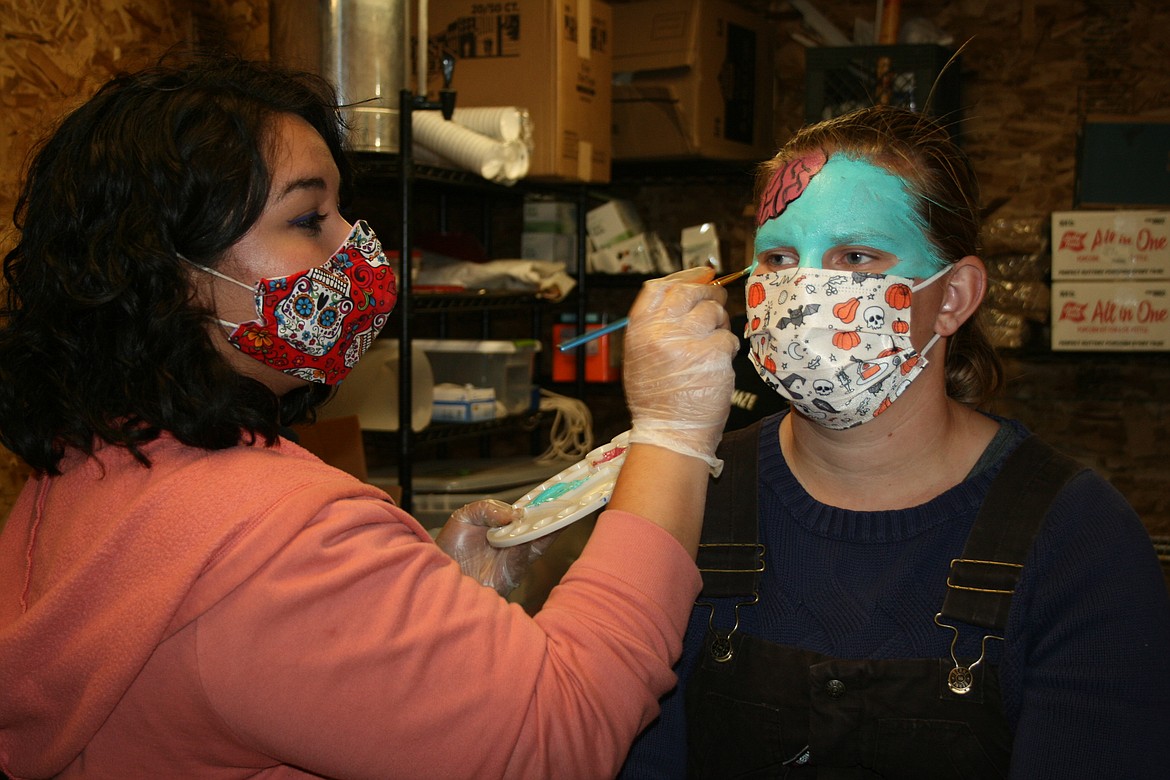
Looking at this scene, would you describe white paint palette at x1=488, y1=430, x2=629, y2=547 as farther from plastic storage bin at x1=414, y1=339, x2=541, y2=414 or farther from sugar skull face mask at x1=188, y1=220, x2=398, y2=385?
plastic storage bin at x1=414, y1=339, x2=541, y2=414

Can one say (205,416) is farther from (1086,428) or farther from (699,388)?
(1086,428)

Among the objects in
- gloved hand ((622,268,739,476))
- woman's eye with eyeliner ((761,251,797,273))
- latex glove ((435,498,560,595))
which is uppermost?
woman's eye with eyeliner ((761,251,797,273))

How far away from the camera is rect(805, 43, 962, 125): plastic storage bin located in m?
3.17

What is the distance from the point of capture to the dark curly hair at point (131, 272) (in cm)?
103

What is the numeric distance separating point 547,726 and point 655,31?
3376 mm

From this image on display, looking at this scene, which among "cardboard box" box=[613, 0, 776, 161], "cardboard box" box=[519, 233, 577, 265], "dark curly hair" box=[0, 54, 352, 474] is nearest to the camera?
"dark curly hair" box=[0, 54, 352, 474]

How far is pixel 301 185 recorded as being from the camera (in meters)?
1.15

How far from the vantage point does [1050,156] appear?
12.9 ft

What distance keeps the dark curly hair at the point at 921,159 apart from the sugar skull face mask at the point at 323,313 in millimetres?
657

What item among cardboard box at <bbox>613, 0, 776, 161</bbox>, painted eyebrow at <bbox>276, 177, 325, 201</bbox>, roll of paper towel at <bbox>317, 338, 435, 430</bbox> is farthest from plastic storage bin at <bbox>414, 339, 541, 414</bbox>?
painted eyebrow at <bbox>276, 177, 325, 201</bbox>

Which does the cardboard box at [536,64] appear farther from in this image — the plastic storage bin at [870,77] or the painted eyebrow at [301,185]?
the painted eyebrow at [301,185]

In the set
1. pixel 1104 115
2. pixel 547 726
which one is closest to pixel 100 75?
pixel 547 726

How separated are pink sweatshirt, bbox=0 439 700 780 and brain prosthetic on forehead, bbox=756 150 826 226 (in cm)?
72

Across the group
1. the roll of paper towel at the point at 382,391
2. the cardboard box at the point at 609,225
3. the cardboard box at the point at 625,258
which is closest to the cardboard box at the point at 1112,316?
the cardboard box at the point at 625,258
